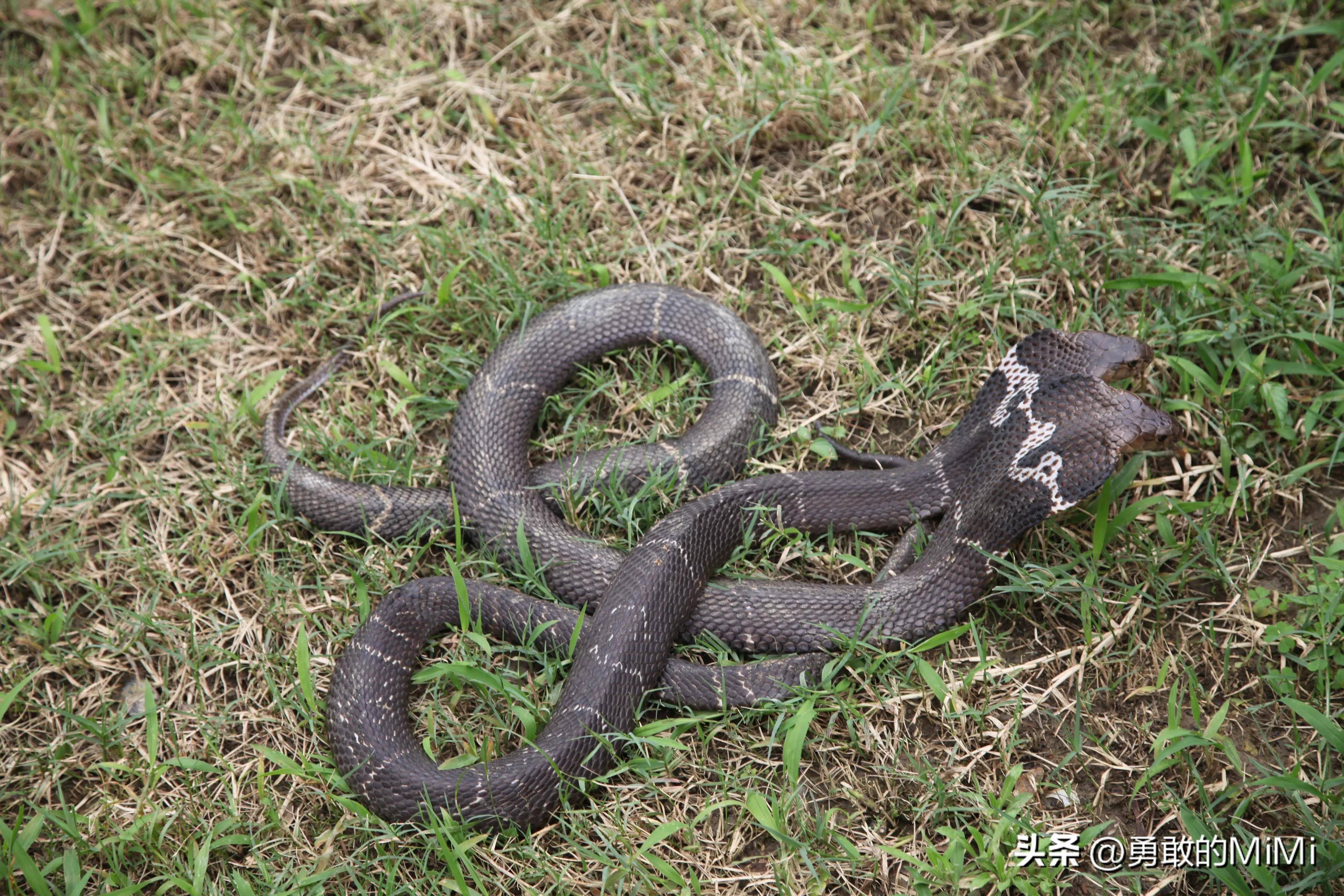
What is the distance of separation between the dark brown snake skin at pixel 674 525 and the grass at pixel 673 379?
15 centimetres

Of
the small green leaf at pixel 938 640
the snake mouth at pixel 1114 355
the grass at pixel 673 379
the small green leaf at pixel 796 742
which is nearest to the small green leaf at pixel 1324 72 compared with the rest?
the grass at pixel 673 379

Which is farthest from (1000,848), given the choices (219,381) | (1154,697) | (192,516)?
(219,381)

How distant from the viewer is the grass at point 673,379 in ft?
12.6

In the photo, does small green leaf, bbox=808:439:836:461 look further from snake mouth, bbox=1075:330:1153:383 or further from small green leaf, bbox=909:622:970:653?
snake mouth, bbox=1075:330:1153:383

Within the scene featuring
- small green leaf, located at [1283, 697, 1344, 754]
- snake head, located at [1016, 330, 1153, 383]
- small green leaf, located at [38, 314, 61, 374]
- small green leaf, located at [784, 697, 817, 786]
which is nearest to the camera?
small green leaf, located at [1283, 697, 1344, 754]

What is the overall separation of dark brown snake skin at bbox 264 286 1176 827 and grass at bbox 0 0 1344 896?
0.50 ft

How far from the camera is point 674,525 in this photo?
14.0ft

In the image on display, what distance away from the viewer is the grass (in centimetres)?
383

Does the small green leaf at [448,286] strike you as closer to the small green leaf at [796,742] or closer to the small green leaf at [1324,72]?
the small green leaf at [796,742]

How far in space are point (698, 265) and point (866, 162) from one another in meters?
1.12

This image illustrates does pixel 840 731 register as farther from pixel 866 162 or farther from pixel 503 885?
pixel 866 162

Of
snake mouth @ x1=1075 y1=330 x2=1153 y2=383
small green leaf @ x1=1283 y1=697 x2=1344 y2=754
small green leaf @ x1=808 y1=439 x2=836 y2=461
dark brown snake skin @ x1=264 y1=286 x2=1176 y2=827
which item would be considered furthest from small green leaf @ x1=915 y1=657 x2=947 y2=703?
snake mouth @ x1=1075 y1=330 x2=1153 y2=383

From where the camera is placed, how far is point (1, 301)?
17.7 feet

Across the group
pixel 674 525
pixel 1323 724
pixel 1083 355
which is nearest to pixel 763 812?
pixel 674 525
